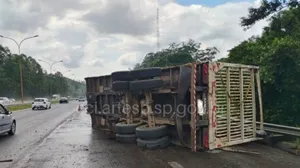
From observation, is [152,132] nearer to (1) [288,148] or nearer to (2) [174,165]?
(2) [174,165]

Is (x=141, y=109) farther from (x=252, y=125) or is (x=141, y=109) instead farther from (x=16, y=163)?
(x=16, y=163)

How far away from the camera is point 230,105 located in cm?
868

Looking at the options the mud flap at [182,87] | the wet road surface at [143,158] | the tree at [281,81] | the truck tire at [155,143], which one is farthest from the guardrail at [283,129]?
the truck tire at [155,143]

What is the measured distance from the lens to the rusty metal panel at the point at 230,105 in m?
8.24

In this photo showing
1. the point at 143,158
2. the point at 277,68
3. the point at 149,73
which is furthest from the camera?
the point at 277,68

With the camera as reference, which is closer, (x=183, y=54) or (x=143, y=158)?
(x=143, y=158)

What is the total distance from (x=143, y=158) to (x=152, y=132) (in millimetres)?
1158

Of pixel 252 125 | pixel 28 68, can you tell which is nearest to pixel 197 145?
pixel 252 125

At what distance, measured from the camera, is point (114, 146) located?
30.9 ft

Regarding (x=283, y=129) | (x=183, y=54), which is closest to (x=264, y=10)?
(x=283, y=129)

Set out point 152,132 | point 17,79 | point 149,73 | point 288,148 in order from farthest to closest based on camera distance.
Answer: point 17,79 → point 149,73 → point 152,132 → point 288,148

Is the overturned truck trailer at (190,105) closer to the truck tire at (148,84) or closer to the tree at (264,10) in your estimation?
the truck tire at (148,84)

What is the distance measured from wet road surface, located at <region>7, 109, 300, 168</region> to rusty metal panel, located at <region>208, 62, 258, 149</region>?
40 cm

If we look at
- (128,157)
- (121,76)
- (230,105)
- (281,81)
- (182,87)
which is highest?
(121,76)
